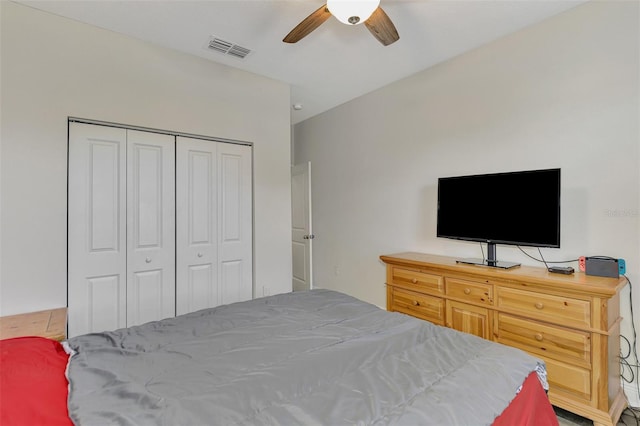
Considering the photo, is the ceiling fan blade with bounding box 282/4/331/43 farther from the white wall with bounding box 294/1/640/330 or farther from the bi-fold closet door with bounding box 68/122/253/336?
the white wall with bounding box 294/1/640/330

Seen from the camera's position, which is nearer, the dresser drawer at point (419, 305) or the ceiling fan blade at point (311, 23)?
the ceiling fan blade at point (311, 23)

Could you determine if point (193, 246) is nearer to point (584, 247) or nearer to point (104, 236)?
point (104, 236)

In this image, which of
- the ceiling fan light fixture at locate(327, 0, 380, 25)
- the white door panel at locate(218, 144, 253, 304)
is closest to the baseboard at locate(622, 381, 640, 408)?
the ceiling fan light fixture at locate(327, 0, 380, 25)

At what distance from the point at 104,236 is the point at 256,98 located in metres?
1.94

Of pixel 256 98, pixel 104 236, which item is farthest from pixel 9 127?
pixel 256 98

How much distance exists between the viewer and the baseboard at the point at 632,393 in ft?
6.65

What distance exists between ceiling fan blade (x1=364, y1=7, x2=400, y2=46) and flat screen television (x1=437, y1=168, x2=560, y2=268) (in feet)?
4.38

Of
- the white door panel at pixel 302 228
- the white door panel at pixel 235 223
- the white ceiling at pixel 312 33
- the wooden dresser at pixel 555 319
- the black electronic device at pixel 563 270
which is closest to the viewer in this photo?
the wooden dresser at pixel 555 319

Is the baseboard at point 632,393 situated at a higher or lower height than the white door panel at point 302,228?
lower

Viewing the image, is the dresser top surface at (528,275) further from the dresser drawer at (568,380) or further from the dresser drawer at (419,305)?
the dresser drawer at (568,380)

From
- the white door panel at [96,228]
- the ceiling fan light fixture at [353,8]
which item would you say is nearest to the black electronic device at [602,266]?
the ceiling fan light fixture at [353,8]

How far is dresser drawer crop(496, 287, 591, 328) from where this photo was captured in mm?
1849

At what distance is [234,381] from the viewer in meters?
1.04

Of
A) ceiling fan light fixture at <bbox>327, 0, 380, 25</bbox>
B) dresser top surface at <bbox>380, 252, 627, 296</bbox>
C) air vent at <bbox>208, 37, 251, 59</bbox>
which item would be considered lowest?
dresser top surface at <bbox>380, 252, 627, 296</bbox>
